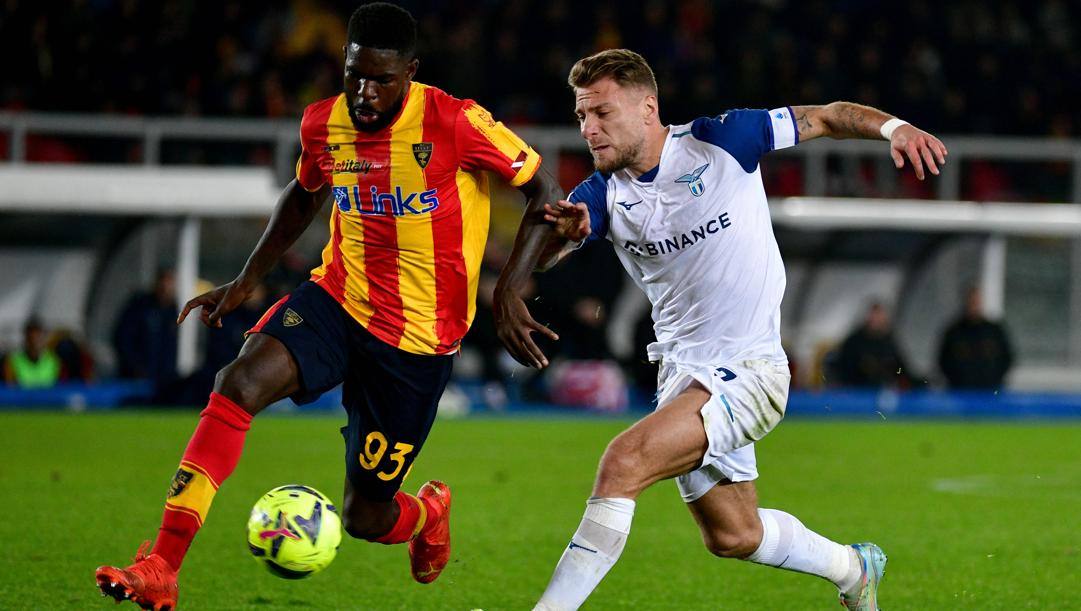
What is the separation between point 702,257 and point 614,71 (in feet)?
2.37

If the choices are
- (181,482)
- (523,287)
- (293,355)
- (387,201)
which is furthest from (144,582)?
(387,201)

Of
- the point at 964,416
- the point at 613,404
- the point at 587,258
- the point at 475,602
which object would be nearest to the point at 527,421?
the point at 613,404

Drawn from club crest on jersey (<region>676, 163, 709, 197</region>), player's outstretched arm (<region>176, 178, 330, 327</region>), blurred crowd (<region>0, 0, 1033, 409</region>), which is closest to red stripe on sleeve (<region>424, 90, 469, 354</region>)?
player's outstretched arm (<region>176, 178, 330, 327</region>)

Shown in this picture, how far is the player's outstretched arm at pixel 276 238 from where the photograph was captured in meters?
5.71

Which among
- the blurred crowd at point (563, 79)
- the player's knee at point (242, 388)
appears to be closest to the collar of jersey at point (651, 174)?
the player's knee at point (242, 388)

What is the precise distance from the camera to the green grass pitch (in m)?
6.40

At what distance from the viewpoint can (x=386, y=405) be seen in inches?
222

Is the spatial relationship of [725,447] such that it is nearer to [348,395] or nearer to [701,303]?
[701,303]

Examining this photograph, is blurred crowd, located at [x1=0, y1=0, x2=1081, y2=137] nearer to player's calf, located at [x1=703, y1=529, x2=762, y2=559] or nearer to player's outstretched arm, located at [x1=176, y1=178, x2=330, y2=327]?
player's outstretched arm, located at [x1=176, y1=178, x2=330, y2=327]

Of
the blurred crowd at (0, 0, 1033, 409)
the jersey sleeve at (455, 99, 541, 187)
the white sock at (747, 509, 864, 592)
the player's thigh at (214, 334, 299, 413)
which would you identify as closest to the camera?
the player's thigh at (214, 334, 299, 413)

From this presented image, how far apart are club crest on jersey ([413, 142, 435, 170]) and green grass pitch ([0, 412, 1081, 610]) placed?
1843 mm

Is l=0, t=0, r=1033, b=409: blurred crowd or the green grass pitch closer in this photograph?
the green grass pitch

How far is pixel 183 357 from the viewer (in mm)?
17734

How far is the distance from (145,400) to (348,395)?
11.9 meters
